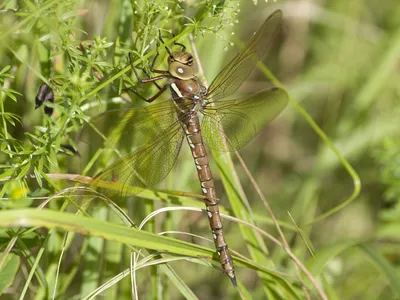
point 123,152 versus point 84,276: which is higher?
point 123,152

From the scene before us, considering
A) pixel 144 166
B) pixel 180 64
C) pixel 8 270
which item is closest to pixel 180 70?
pixel 180 64

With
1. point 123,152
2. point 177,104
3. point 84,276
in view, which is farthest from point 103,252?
point 177,104

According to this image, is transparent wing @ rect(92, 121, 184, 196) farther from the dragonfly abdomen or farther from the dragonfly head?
the dragonfly head

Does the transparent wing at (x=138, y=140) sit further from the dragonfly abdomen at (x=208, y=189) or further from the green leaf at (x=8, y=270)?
the green leaf at (x=8, y=270)

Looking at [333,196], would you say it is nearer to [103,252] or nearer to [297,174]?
[297,174]

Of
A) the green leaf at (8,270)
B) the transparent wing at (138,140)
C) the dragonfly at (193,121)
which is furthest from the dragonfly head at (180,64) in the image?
the green leaf at (8,270)

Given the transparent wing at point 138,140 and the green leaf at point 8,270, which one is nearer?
the green leaf at point 8,270
